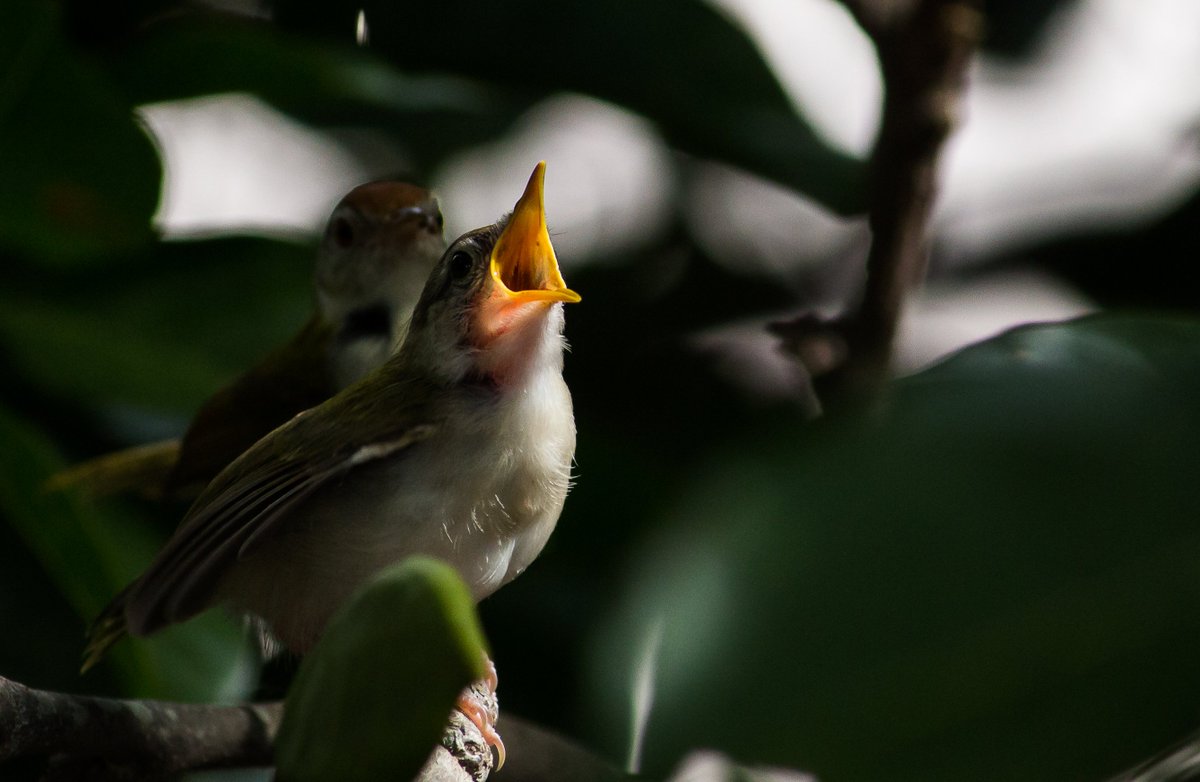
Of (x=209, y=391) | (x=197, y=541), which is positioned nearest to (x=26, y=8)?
(x=209, y=391)

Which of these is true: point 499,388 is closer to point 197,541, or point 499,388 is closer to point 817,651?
point 197,541

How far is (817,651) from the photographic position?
36.8 inches

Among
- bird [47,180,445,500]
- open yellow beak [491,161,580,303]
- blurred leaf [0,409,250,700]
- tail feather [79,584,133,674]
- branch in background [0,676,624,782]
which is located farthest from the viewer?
bird [47,180,445,500]

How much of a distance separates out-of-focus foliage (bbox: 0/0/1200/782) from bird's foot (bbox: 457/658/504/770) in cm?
14

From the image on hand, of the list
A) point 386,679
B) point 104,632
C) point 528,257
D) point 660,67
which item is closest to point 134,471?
point 104,632

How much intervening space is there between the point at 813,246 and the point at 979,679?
237 centimetres

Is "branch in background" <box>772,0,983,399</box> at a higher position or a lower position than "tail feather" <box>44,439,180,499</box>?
higher

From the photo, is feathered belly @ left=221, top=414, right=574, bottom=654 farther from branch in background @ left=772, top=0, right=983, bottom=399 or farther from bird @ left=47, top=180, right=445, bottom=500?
branch in background @ left=772, top=0, right=983, bottom=399

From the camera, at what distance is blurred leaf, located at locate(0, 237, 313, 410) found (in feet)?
8.55

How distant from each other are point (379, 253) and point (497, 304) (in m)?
0.78

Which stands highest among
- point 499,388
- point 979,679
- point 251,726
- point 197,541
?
point 979,679

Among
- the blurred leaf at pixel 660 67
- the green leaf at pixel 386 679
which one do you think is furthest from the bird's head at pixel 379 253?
the green leaf at pixel 386 679

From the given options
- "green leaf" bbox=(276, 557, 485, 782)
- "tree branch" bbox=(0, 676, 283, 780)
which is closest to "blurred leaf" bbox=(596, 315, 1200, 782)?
"green leaf" bbox=(276, 557, 485, 782)

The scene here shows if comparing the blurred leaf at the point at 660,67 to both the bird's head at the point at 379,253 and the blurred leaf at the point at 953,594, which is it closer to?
the bird's head at the point at 379,253
